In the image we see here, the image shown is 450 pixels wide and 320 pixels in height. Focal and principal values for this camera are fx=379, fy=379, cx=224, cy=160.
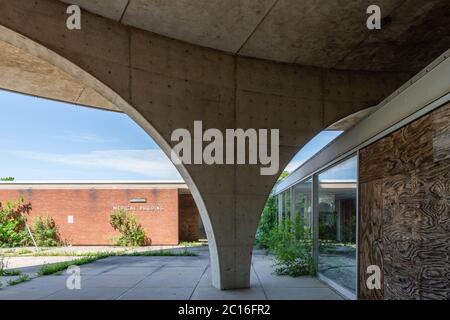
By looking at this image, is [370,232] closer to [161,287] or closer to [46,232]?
→ [161,287]

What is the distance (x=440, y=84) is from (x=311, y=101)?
4712 millimetres

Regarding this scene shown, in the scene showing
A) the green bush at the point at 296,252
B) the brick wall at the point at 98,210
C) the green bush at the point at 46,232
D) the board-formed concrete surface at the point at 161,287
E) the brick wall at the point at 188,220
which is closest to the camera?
the board-formed concrete surface at the point at 161,287

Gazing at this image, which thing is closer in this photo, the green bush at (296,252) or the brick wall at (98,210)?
the green bush at (296,252)

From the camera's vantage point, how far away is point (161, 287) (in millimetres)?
7848

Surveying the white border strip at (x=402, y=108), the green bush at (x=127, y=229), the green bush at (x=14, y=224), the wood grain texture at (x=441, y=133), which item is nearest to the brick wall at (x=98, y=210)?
the green bush at (x=127, y=229)

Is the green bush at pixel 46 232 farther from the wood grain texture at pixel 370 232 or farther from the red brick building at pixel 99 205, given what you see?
the wood grain texture at pixel 370 232

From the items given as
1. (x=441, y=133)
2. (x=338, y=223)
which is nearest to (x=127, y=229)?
(x=338, y=223)

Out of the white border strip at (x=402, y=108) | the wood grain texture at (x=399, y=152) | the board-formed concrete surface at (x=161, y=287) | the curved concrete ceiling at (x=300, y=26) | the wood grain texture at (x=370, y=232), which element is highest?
the curved concrete ceiling at (x=300, y=26)

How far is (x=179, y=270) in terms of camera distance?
1023cm

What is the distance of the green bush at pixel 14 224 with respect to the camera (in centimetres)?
1967

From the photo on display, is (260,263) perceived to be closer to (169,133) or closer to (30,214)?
(169,133)

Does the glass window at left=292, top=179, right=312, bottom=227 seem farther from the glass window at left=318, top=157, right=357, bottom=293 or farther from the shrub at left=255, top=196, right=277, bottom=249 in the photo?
the shrub at left=255, top=196, right=277, bottom=249

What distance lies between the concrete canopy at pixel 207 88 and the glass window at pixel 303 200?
240 centimetres

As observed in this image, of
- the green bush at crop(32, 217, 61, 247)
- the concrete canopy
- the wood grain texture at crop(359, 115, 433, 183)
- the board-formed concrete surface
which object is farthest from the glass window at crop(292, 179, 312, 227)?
the green bush at crop(32, 217, 61, 247)
